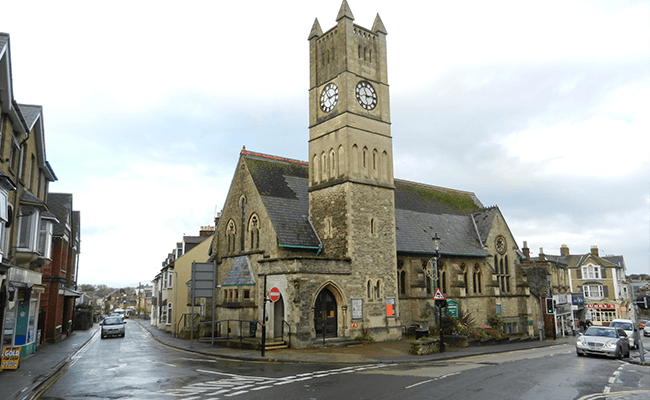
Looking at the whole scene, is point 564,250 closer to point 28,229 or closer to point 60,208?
point 60,208

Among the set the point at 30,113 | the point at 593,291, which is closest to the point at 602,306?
the point at 593,291

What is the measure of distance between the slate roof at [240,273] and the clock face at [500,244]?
69.5 feet

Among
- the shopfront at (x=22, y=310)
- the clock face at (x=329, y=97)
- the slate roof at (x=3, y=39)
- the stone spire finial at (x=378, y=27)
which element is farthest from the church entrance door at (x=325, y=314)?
the slate roof at (x=3, y=39)

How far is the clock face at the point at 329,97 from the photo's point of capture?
29.6m

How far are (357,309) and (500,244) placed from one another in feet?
59.1

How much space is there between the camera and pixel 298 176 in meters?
33.4

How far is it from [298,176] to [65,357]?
18.2 m

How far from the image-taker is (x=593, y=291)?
212ft

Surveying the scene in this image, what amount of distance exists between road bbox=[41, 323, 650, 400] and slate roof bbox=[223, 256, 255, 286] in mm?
8160

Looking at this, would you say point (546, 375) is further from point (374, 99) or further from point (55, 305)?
point (55, 305)

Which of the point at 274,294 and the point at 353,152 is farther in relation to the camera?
the point at 353,152

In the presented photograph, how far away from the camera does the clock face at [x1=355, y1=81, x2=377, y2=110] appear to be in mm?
29516

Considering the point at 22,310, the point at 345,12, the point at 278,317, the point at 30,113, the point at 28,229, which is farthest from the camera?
the point at 345,12

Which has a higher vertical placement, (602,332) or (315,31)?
(315,31)
